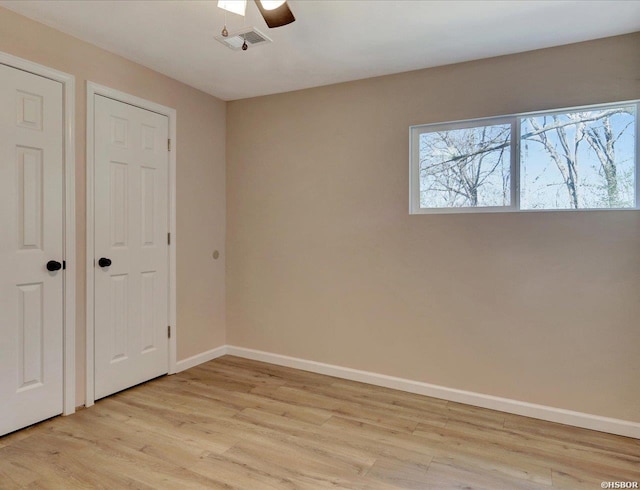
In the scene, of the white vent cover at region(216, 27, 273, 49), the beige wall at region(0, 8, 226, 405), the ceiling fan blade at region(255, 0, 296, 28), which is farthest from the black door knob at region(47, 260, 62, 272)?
the ceiling fan blade at region(255, 0, 296, 28)

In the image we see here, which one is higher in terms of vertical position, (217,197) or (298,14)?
(298,14)

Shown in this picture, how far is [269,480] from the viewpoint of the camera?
2020 millimetres

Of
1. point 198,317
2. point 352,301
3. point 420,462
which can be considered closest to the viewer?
point 420,462

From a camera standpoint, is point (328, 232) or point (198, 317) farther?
point (198, 317)

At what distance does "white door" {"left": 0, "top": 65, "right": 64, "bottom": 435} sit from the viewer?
2371mm

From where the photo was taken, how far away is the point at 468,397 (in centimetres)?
296

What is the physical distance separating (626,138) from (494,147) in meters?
Result: 0.79

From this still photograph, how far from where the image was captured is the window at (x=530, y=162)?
2588 millimetres

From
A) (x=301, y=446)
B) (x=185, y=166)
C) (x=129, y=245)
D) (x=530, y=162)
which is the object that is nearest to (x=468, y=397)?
(x=301, y=446)

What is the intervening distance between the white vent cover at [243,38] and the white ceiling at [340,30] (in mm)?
255

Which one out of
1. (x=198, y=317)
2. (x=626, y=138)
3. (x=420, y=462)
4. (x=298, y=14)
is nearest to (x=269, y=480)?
(x=420, y=462)

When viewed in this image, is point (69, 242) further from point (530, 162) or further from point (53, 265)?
point (530, 162)

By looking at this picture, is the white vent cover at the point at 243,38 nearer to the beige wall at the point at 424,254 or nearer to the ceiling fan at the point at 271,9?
the ceiling fan at the point at 271,9

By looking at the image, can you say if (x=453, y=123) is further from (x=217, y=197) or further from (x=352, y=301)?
(x=217, y=197)
